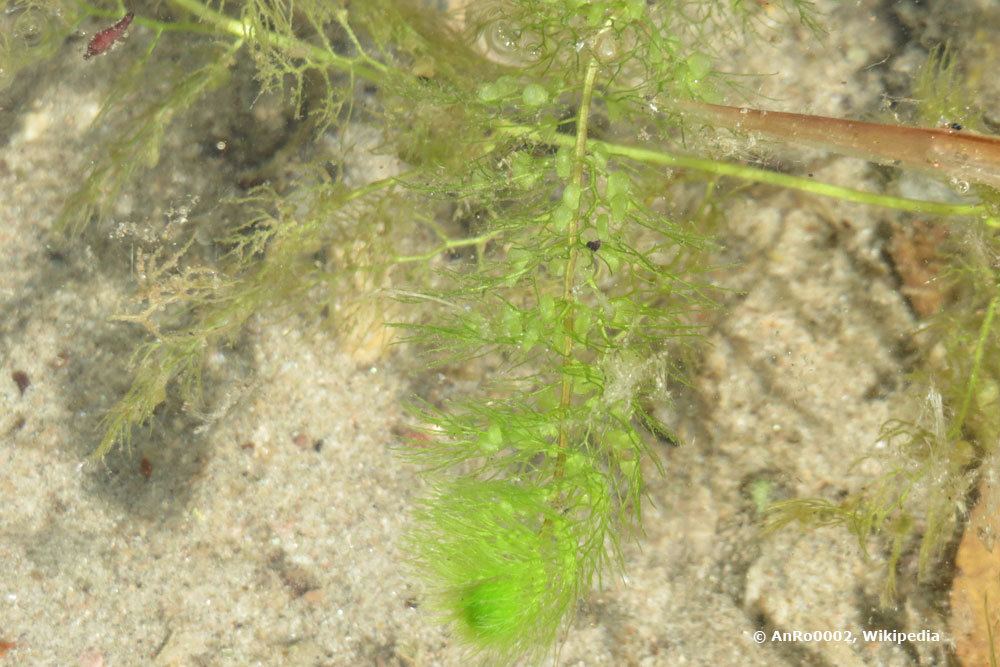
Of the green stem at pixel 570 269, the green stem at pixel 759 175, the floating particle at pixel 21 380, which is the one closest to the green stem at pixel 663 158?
the green stem at pixel 759 175

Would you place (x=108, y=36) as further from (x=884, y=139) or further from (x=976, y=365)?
(x=976, y=365)


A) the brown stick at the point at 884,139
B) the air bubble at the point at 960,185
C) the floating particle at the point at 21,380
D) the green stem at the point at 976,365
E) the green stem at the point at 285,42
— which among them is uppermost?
the green stem at the point at 285,42

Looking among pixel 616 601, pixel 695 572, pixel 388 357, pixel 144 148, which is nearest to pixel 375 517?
pixel 388 357

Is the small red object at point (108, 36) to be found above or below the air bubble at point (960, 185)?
above

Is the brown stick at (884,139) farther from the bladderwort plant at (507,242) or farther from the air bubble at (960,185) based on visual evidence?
the air bubble at (960,185)

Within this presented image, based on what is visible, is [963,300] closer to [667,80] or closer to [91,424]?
[667,80]

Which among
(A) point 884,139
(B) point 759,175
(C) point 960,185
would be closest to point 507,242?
(B) point 759,175
